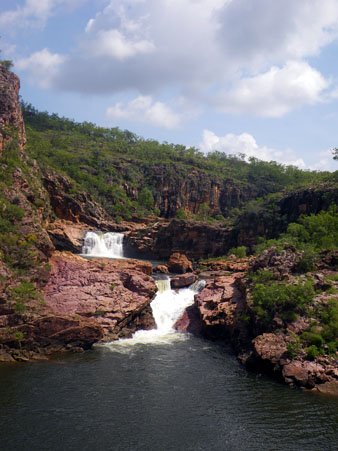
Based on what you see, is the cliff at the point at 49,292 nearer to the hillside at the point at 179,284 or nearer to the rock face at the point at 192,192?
the hillside at the point at 179,284

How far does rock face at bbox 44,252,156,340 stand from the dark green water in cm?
381

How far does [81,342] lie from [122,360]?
322 centimetres

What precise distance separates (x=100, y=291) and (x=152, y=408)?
1230 cm

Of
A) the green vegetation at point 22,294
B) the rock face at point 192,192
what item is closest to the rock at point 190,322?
the green vegetation at point 22,294

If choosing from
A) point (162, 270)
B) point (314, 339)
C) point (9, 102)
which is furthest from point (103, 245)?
point (314, 339)

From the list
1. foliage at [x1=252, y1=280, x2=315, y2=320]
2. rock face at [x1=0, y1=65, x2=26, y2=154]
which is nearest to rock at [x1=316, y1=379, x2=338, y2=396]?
foliage at [x1=252, y1=280, x2=315, y2=320]

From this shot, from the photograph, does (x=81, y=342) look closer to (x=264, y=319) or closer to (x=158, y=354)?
(x=158, y=354)

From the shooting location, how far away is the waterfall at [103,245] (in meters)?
58.2

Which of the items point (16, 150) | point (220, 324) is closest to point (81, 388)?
point (220, 324)

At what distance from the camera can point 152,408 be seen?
16766mm

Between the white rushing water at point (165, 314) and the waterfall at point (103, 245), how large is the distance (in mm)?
23504

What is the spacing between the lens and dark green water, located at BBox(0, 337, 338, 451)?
47.3 feet

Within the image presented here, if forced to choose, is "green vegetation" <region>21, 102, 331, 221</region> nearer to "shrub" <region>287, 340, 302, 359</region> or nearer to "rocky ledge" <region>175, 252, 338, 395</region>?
"rocky ledge" <region>175, 252, 338, 395</region>

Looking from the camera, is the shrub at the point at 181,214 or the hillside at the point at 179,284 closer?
the hillside at the point at 179,284
